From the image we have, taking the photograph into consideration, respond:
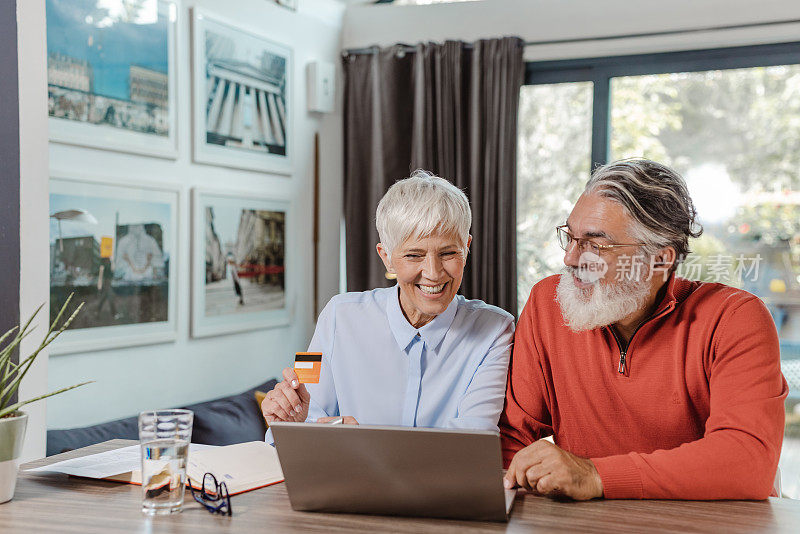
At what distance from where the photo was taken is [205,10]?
3400 millimetres

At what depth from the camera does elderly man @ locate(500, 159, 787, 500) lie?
1726mm

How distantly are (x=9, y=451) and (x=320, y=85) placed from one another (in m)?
2.88

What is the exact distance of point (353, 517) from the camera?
1387 millimetres

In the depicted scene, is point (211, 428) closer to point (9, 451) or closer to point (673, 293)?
point (9, 451)

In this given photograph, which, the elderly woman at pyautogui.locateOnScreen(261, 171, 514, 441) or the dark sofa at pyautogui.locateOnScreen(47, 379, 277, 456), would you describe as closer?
the elderly woman at pyautogui.locateOnScreen(261, 171, 514, 441)

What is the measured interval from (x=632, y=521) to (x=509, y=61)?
114 inches

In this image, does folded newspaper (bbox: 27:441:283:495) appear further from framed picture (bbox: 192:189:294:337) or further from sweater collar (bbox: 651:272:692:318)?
framed picture (bbox: 192:189:294:337)

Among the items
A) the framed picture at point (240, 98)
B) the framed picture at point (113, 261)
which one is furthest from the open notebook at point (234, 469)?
the framed picture at point (240, 98)

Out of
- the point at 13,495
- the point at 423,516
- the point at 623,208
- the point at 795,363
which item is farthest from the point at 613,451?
the point at 795,363

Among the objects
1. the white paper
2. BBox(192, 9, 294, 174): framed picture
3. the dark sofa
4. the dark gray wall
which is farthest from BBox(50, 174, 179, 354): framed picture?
the white paper

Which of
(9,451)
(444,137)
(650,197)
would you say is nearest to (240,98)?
(444,137)

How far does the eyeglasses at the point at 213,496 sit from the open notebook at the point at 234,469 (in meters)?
0.01

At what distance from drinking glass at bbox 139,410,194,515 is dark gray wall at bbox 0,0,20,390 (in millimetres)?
967

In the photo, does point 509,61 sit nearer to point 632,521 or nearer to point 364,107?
point 364,107
